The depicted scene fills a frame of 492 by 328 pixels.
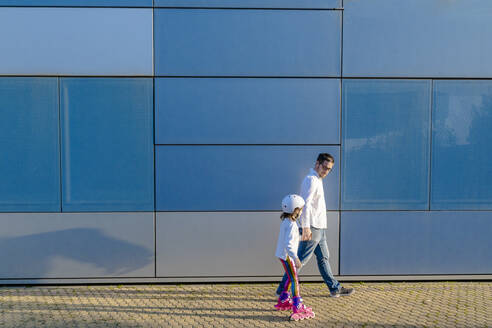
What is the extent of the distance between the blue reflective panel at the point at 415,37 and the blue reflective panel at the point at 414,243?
83.6 inches

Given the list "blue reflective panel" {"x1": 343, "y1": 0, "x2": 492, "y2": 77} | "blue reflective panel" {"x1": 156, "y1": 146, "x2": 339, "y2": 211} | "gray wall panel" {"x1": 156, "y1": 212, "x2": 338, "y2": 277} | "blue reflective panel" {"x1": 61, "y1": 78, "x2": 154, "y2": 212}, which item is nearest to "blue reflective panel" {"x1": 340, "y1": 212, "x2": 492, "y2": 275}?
"gray wall panel" {"x1": 156, "y1": 212, "x2": 338, "y2": 277}

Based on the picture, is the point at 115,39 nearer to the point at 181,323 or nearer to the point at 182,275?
the point at 182,275

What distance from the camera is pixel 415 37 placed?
5324mm

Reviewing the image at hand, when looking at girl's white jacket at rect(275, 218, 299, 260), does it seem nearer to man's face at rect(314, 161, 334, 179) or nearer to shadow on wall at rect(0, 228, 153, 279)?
man's face at rect(314, 161, 334, 179)

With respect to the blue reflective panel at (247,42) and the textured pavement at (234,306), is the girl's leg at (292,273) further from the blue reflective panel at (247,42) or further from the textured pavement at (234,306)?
the blue reflective panel at (247,42)

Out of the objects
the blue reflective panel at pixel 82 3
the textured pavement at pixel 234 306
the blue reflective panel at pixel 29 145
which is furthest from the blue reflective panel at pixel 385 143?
the blue reflective panel at pixel 29 145

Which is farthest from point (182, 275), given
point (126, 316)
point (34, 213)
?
point (34, 213)

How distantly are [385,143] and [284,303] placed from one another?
2.74 meters

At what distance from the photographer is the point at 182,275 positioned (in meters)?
5.34

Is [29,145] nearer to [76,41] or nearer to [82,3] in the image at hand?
[76,41]

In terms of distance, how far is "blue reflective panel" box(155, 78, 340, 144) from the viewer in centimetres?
525

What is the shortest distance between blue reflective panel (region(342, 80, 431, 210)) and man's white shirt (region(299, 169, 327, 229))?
106 cm

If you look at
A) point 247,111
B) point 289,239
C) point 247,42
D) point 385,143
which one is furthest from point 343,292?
point 247,42

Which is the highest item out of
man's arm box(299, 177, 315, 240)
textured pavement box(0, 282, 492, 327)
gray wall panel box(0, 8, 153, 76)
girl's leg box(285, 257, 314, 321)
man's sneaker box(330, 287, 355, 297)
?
gray wall panel box(0, 8, 153, 76)
